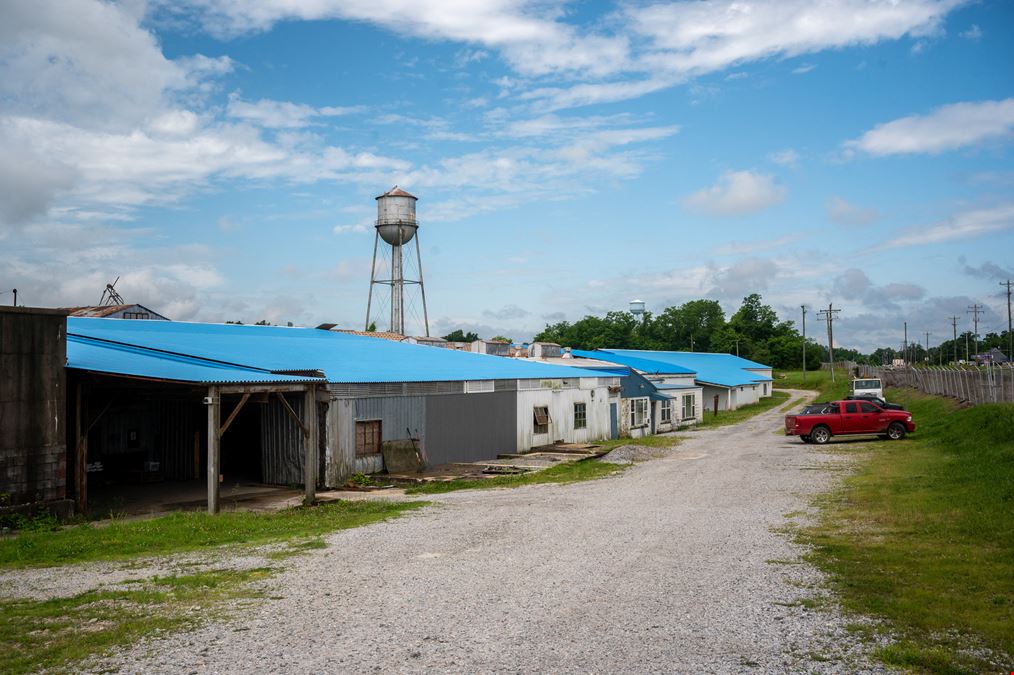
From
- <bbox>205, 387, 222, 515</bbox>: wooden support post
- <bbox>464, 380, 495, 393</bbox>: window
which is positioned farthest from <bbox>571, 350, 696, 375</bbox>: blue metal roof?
<bbox>205, 387, 222, 515</bbox>: wooden support post

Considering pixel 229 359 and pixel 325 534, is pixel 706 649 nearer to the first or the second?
pixel 325 534

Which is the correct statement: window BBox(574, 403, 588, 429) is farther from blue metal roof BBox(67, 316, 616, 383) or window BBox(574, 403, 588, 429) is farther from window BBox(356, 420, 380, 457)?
window BBox(356, 420, 380, 457)

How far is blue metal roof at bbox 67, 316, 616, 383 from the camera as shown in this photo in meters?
20.3

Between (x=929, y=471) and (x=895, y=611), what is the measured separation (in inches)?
566

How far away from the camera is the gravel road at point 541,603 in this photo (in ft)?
26.3

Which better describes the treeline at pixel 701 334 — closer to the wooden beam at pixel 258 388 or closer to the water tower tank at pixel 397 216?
the water tower tank at pixel 397 216

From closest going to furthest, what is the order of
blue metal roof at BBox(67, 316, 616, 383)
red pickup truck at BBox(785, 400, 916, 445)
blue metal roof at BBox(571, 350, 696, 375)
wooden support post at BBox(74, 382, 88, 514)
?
wooden support post at BBox(74, 382, 88, 514), blue metal roof at BBox(67, 316, 616, 383), red pickup truck at BBox(785, 400, 916, 445), blue metal roof at BBox(571, 350, 696, 375)

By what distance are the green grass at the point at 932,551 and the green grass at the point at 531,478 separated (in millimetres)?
7613

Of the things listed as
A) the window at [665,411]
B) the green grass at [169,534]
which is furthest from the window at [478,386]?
the window at [665,411]

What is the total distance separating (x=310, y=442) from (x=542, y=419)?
46.8 ft

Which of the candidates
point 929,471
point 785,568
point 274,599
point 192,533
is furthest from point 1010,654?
point 929,471

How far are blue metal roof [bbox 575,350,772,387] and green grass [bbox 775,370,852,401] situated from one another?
6.82m

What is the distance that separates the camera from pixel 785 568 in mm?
11766

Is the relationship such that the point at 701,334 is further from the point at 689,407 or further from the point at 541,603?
the point at 541,603
